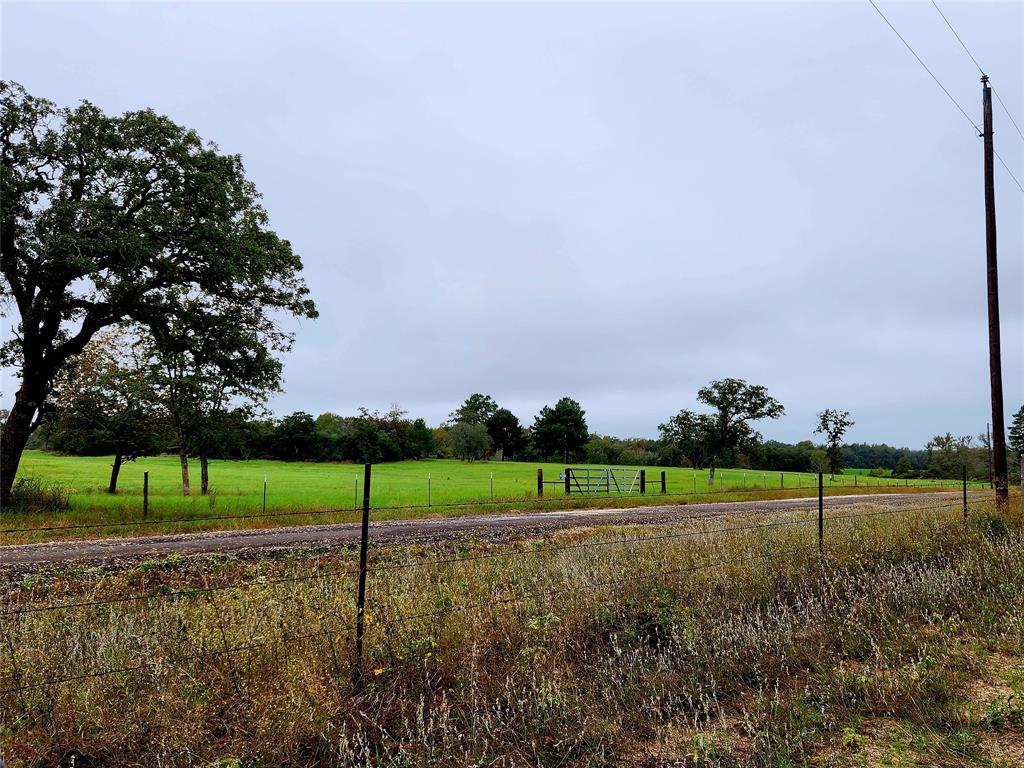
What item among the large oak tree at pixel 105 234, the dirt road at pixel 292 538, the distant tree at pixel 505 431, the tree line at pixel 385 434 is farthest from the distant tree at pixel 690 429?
the distant tree at pixel 505 431

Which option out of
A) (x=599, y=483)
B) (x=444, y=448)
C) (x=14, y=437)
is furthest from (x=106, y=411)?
(x=444, y=448)

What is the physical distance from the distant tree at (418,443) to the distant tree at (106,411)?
260ft

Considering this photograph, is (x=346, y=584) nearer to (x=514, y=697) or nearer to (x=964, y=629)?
(x=514, y=697)

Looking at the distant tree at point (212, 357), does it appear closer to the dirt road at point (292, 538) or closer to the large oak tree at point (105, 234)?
the large oak tree at point (105, 234)

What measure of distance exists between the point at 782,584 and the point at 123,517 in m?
18.5

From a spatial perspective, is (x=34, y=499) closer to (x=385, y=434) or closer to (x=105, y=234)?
(x=105, y=234)

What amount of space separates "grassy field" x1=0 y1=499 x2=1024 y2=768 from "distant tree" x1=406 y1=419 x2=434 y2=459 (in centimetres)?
9371

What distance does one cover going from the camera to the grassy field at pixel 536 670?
4.39 m

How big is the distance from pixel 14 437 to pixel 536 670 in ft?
67.9

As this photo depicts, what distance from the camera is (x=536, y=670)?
5523mm

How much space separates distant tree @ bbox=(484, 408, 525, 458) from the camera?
122 meters

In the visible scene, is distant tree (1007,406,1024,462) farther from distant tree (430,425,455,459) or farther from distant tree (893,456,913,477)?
distant tree (430,425,455,459)

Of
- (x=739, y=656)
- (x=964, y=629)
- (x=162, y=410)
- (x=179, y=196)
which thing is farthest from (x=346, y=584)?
(x=162, y=410)

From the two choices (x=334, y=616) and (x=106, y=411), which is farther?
(x=106, y=411)
